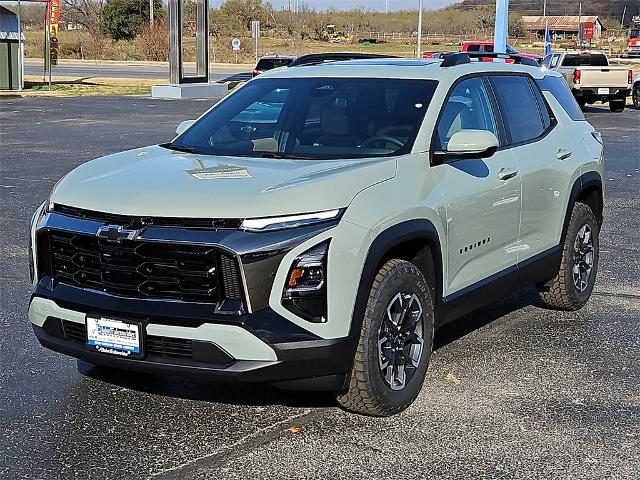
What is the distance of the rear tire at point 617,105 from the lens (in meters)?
29.4

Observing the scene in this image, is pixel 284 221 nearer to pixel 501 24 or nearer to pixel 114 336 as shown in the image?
pixel 114 336

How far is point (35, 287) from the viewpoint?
4.80 m

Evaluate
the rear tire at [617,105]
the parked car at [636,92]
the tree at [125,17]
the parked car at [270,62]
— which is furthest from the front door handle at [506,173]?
the tree at [125,17]

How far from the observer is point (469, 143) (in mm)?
5211

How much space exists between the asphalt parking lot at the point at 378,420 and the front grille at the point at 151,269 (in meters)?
0.74

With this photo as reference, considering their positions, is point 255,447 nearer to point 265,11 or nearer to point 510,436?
point 510,436

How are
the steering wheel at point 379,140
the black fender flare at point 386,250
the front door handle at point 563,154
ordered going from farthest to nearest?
the front door handle at point 563,154, the steering wheel at point 379,140, the black fender flare at point 386,250

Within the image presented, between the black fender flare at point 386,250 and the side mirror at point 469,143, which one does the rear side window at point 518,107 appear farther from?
the black fender flare at point 386,250

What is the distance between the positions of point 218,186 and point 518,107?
107 inches

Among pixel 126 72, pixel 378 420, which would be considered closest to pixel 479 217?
pixel 378 420

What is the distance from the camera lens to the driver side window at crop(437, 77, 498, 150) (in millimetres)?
5551

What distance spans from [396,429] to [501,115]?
7.87 ft

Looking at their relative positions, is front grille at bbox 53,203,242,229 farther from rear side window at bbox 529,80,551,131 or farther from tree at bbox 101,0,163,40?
tree at bbox 101,0,163,40

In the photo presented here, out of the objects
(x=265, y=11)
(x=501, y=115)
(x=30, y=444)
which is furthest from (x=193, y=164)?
(x=265, y=11)
